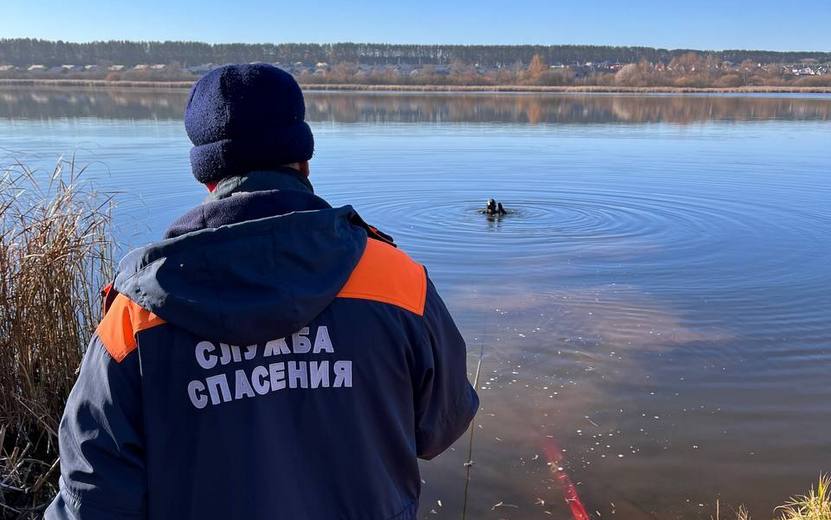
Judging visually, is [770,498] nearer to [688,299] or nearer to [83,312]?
[688,299]

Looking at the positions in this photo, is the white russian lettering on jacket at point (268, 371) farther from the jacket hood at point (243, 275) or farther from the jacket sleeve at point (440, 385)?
the jacket sleeve at point (440, 385)

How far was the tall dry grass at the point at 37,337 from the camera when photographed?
12.2ft

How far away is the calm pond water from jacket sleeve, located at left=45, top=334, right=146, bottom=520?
2.74 m

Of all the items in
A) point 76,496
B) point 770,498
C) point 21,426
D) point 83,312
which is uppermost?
point 76,496

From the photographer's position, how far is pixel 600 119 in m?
32.7

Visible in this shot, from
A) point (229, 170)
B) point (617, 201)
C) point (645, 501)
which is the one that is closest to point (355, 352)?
point (229, 170)

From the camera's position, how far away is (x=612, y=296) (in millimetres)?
7430

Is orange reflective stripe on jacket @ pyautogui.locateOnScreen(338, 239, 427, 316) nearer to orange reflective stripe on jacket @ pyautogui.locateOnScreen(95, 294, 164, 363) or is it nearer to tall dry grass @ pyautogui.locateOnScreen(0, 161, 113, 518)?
orange reflective stripe on jacket @ pyautogui.locateOnScreen(95, 294, 164, 363)

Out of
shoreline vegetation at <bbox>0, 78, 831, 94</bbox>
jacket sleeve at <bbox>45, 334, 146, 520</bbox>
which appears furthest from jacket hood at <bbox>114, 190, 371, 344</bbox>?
shoreline vegetation at <bbox>0, 78, 831, 94</bbox>

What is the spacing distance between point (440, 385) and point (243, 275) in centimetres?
60

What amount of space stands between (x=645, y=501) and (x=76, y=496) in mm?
3346

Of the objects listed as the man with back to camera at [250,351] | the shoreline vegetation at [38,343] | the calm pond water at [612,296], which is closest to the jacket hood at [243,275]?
the man with back to camera at [250,351]

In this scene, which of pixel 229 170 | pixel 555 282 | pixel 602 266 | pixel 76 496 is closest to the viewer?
pixel 76 496

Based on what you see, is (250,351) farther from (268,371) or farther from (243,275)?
(243,275)
